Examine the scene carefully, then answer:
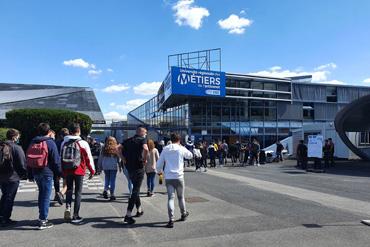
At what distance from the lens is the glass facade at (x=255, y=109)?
4200cm

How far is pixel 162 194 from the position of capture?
11750mm

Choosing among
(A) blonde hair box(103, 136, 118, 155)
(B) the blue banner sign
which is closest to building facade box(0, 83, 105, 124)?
(B) the blue banner sign

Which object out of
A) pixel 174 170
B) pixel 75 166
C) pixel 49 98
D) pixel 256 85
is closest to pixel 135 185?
pixel 174 170

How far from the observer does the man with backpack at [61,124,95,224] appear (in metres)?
7.72

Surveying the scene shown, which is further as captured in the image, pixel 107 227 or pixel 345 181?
pixel 345 181

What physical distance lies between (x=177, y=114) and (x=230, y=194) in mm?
33396

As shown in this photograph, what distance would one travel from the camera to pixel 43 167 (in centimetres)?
736

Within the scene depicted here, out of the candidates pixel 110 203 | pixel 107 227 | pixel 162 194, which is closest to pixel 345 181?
pixel 162 194

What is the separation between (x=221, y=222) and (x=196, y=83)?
3012cm

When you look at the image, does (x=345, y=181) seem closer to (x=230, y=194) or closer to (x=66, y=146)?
(x=230, y=194)

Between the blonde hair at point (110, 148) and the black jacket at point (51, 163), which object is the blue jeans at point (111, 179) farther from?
the black jacket at point (51, 163)

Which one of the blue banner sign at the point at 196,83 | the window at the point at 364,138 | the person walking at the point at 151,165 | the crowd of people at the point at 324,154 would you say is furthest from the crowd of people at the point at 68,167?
the blue banner sign at the point at 196,83

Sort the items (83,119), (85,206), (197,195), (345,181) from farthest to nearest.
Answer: (83,119)
(345,181)
(197,195)
(85,206)

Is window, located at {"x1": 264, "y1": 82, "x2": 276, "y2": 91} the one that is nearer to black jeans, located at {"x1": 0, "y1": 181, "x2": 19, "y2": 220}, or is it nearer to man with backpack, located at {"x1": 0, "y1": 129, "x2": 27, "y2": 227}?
man with backpack, located at {"x1": 0, "y1": 129, "x2": 27, "y2": 227}
